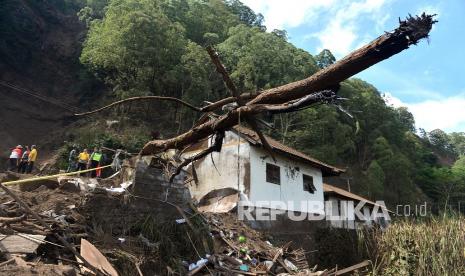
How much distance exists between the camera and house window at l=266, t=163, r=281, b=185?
57.0 feet

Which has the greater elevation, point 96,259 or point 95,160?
point 95,160

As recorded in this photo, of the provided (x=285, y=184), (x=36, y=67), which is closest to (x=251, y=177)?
(x=285, y=184)

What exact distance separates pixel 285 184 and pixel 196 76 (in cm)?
1131

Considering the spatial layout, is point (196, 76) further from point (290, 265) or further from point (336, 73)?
point (336, 73)

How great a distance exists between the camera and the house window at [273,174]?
1738 cm

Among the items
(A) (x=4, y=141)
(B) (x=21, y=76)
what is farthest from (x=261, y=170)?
(B) (x=21, y=76)

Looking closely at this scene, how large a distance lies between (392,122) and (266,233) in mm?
29390

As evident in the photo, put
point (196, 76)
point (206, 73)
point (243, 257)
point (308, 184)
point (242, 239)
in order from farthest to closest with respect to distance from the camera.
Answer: point (206, 73), point (196, 76), point (308, 184), point (242, 239), point (243, 257)

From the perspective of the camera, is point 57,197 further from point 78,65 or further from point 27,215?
point 78,65

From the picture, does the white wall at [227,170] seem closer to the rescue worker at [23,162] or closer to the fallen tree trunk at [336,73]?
the rescue worker at [23,162]

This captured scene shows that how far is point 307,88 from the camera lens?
4.72 metres

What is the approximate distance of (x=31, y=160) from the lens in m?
15.3

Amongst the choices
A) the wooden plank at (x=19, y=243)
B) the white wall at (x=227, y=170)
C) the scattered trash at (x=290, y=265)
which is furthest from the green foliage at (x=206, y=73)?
the wooden plank at (x=19, y=243)

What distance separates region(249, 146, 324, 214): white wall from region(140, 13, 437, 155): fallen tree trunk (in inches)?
396
